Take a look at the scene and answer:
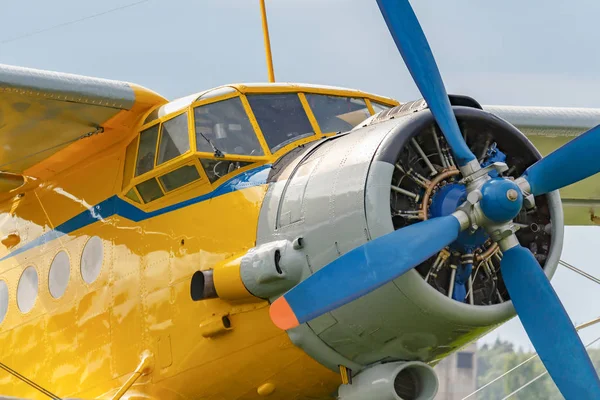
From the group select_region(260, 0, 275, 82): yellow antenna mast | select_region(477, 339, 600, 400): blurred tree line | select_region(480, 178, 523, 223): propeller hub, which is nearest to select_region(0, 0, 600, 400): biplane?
select_region(480, 178, 523, 223): propeller hub

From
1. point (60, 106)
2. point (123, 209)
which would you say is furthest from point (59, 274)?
point (60, 106)

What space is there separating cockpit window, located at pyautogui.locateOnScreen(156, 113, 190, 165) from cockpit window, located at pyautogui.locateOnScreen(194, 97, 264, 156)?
15cm

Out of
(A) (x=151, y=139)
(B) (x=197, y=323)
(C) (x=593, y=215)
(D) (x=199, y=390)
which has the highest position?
(A) (x=151, y=139)

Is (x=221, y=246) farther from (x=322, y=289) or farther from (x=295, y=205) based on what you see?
(x=322, y=289)

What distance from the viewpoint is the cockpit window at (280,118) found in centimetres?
989

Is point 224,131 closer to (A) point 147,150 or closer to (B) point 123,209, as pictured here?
(A) point 147,150

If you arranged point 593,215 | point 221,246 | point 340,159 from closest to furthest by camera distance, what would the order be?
point 340,159, point 221,246, point 593,215

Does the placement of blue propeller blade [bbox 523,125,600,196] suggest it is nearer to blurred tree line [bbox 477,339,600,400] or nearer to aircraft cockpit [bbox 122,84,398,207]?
aircraft cockpit [bbox 122,84,398,207]

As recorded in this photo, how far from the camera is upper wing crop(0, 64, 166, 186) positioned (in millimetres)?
10586

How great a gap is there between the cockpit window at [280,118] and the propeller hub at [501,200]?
2.33m

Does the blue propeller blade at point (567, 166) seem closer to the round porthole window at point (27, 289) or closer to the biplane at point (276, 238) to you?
the biplane at point (276, 238)

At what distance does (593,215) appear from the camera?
47.3 feet

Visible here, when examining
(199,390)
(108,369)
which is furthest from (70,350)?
(199,390)

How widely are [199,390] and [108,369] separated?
3.79ft
